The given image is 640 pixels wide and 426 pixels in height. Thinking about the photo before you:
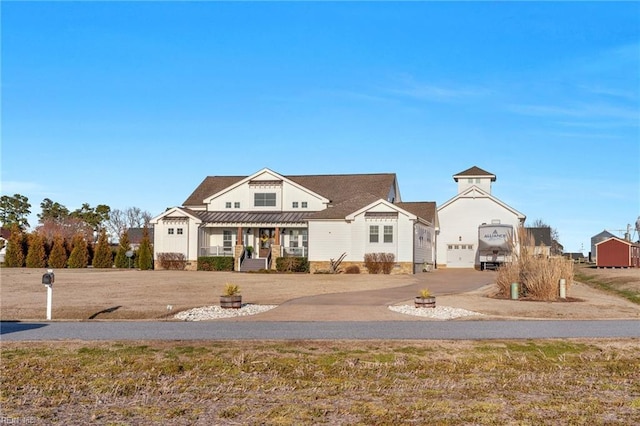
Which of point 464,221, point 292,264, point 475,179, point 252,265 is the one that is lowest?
point 252,265

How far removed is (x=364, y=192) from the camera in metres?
53.0

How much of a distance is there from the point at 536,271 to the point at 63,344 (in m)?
17.2

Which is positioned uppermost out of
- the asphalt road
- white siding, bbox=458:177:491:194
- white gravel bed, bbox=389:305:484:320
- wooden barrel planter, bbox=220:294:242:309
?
white siding, bbox=458:177:491:194

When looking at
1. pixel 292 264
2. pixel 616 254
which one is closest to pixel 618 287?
pixel 292 264

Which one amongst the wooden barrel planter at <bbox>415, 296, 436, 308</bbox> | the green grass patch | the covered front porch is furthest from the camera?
the covered front porch

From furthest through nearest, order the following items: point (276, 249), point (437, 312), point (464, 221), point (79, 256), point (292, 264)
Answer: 1. point (464, 221)
2. point (79, 256)
3. point (276, 249)
4. point (292, 264)
5. point (437, 312)

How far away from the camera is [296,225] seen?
4884 centimetres

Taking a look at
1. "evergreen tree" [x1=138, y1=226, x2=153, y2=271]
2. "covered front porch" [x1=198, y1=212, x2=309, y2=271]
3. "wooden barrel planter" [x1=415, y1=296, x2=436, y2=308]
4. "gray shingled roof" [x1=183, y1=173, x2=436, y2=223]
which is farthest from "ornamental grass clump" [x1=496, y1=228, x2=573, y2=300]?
"evergreen tree" [x1=138, y1=226, x2=153, y2=271]

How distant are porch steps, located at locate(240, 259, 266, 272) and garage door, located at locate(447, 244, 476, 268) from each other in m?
19.4

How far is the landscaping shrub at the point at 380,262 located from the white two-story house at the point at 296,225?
473mm

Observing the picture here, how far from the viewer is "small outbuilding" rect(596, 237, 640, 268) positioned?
64.9m

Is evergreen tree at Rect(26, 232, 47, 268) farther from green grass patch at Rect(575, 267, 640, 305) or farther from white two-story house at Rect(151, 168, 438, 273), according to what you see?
green grass patch at Rect(575, 267, 640, 305)

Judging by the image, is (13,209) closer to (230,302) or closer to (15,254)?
(15,254)

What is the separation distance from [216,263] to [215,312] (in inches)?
1155
